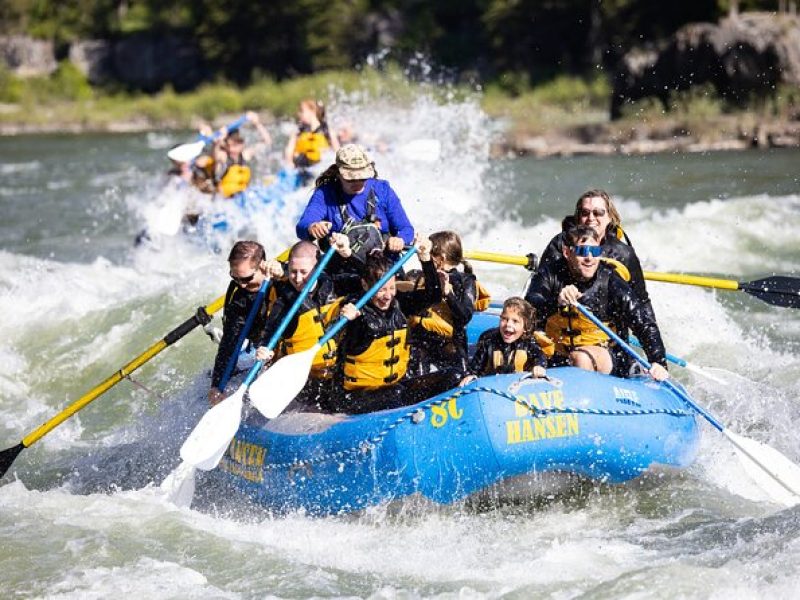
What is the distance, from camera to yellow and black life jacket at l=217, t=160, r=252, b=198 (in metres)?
12.5

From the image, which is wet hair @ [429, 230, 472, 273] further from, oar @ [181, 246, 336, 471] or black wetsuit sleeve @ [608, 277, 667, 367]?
black wetsuit sleeve @ [608, 277, 667, 367]

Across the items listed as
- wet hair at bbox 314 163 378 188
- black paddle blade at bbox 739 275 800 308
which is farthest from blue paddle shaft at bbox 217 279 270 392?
black paddle blade at bbox 739 275 800 308

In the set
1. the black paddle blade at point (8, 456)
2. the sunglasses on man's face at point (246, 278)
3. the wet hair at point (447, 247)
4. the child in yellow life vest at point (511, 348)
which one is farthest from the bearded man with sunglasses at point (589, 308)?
the black paddle blade at point (8, 456)

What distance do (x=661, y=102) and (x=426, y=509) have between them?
1918 cm

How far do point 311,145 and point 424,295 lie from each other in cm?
669

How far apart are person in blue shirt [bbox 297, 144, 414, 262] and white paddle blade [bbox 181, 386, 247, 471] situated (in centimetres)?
102

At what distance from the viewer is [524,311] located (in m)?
5.73

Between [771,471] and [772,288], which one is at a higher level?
[772,288]

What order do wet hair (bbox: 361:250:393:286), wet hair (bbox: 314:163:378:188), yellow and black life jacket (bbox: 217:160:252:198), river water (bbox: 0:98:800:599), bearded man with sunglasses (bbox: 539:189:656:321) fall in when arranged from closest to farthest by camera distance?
river water (bbox: 0:98:800:599) → wet hair (bbox: 361:250:393:286) → bearded man with sunglasses (bbox: 539:189:656:321) → wet hair (bbox: 314:163:378:188) → yellow and black life jacket (bbox: 217:160:252:198)

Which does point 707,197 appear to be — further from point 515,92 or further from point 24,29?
point 24,29

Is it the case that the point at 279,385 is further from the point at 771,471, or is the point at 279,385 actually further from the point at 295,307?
the point at 771,471

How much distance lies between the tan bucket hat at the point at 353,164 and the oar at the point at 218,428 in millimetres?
721

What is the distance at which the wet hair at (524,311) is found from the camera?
573 centimetres

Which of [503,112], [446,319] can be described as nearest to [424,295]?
[446,319]
